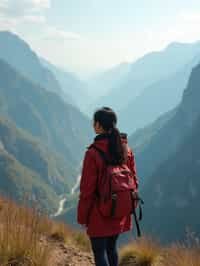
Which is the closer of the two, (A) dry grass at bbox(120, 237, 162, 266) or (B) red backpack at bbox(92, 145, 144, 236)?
(B) red backpack at bbox(92, 145, 144, 236)

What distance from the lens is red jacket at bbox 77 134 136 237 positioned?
4.79 meters

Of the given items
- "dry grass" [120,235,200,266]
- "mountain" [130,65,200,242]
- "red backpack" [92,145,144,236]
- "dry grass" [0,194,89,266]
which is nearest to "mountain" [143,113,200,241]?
"mountain" [130,65,200,242]

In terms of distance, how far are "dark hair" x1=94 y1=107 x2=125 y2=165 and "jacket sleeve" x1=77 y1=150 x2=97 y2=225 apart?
11.9 inches

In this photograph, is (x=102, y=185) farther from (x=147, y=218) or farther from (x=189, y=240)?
(x=147, y=218)

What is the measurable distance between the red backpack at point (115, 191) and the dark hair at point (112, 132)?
10 centimetres

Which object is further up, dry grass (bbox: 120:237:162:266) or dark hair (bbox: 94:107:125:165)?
dark hair (bbox: 94:107:125:165)

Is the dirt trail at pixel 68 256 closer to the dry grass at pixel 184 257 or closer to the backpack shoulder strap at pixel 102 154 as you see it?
the dry grass at pixel 184 257

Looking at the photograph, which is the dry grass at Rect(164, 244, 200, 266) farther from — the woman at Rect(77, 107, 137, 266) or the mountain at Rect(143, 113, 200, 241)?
the mountain at Rect(143, 113, 200, 241)

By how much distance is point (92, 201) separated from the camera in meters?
4.84

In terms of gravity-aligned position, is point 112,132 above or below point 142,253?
above

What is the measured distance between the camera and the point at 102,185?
15.8ft

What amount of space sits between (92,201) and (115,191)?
1.02 feet

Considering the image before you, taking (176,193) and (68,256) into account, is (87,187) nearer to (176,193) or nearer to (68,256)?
(68,256)

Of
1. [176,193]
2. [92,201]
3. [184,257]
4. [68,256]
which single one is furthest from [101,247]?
[176,193]
